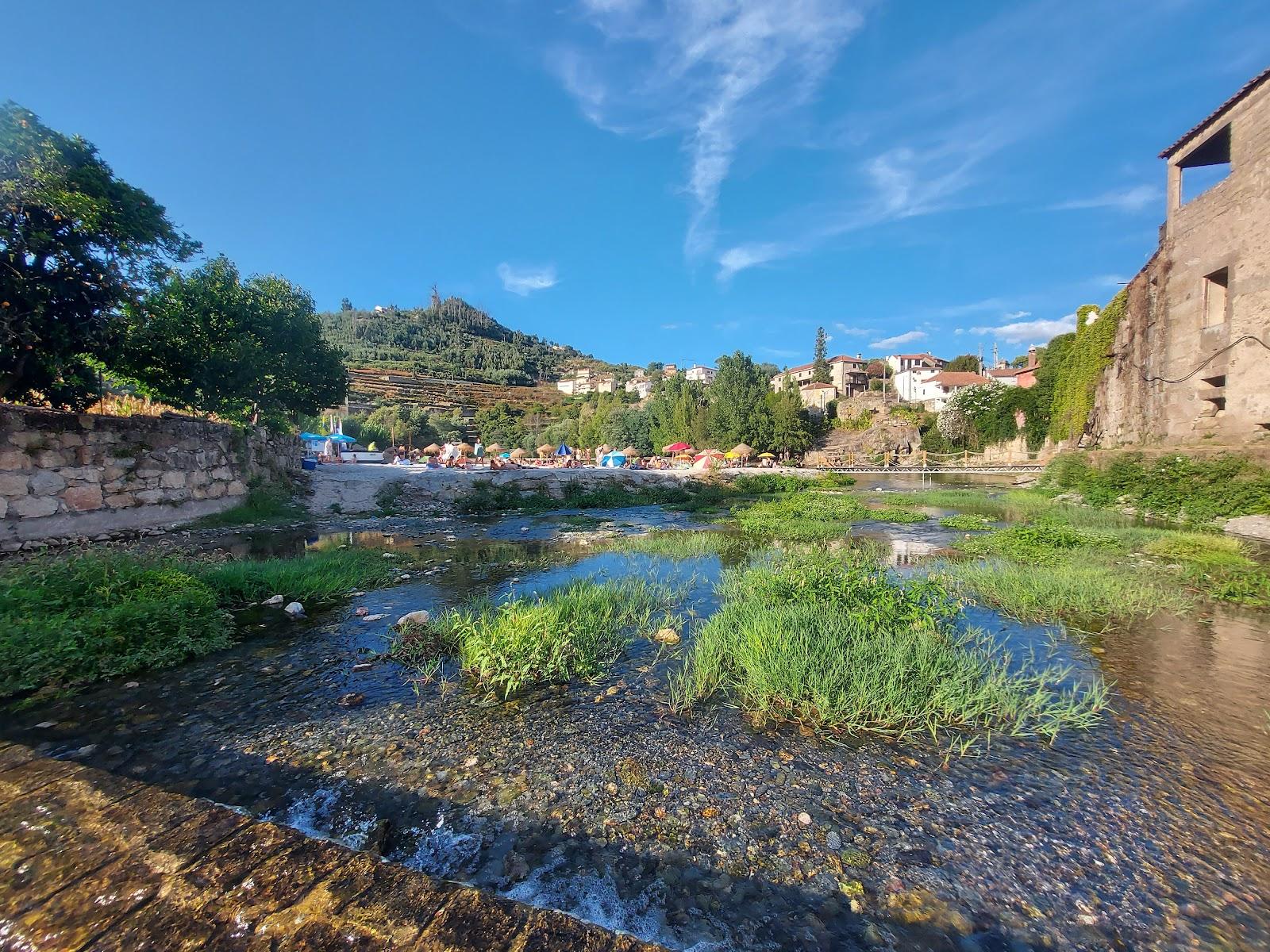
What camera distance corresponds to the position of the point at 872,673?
4781mm

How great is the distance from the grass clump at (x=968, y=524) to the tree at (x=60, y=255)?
22.2 metres

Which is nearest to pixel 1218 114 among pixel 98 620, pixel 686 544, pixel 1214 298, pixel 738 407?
pixel 1214 298

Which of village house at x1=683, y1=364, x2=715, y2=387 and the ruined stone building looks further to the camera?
village house at x1=683, y1=364, x2=715, y2=387

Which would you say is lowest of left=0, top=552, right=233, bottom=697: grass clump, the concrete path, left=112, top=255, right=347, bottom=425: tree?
left=0, top=552, right=233, bottom=697: grass clump

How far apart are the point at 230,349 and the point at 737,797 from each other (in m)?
19.0

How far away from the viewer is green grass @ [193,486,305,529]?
13773 millimetres

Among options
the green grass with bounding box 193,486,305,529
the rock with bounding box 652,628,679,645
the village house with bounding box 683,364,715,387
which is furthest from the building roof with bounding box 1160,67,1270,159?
the village house with bounding box 683,364,715,387

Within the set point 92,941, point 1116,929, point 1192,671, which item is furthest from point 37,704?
point 1192,671

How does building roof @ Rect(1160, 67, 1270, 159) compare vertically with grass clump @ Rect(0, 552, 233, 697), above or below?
above

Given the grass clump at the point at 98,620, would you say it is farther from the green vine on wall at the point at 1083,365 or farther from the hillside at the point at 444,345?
the hillside at the point at 444,345

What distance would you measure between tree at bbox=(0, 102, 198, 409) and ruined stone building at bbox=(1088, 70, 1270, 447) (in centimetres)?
3228

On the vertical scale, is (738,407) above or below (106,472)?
above

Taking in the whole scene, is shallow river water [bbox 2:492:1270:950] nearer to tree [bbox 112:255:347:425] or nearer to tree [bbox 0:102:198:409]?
tree [bbox 0:102:198:409]

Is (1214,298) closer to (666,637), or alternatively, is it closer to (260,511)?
(666,637)
